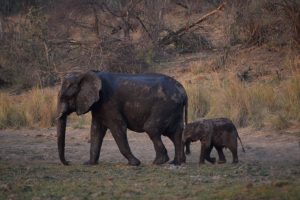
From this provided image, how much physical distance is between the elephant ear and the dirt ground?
3.67 ft

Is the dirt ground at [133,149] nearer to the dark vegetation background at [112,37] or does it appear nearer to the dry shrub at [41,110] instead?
the dry shrub at [41,110]

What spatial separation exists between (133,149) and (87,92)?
2491 mm

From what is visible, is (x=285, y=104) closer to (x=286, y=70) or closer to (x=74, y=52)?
(x=286, y=70)

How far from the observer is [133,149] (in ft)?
44.0

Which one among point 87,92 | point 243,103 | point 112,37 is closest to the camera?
point 87,92

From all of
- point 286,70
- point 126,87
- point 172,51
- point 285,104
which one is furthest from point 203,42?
point 126,87

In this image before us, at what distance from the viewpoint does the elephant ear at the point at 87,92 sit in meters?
11.1

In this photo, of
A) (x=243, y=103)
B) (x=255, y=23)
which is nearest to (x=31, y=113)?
(x=243, y=103)

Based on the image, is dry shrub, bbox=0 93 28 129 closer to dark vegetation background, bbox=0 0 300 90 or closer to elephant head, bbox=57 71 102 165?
dark vegetation background, bbox=0 0 300 90

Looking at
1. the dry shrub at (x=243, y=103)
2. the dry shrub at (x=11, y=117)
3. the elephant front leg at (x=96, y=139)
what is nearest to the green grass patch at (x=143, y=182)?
the elephant front leg at (x=96, y=139)

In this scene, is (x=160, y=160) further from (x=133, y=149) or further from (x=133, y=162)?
(x=133, y=149)

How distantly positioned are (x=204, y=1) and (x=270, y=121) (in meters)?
9.12

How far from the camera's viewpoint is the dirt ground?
12.1m

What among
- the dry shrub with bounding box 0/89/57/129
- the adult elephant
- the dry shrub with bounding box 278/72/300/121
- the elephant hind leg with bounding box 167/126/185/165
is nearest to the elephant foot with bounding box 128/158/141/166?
the adult elephant
